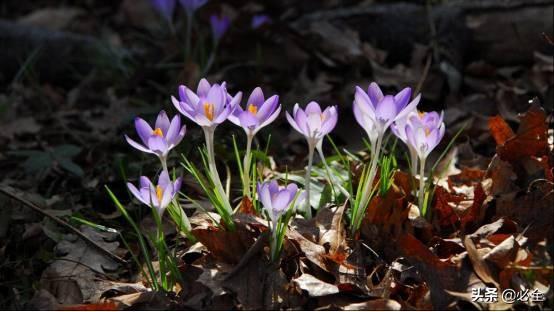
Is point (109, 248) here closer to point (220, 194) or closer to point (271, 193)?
point (220, 194)

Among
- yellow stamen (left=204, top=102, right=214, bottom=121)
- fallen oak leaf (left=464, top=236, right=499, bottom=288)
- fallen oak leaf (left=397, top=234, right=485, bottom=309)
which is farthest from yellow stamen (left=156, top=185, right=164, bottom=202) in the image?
fallen oak leaf (left=464, top=236, right=499, bottom=288)

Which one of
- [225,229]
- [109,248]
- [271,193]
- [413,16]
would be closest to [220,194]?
[225,229]

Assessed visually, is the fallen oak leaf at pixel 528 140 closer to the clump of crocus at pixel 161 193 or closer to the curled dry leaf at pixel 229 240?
the curled dry leaf at pixel 229 240

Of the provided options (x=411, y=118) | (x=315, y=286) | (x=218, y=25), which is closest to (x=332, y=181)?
(x=411, y=118)

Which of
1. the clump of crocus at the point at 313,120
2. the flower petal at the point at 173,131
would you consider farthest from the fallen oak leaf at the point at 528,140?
the flower petal at the point at 173,131

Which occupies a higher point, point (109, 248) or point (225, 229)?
point (225, 229)

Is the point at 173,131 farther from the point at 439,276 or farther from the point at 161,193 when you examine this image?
the point at 439,276
